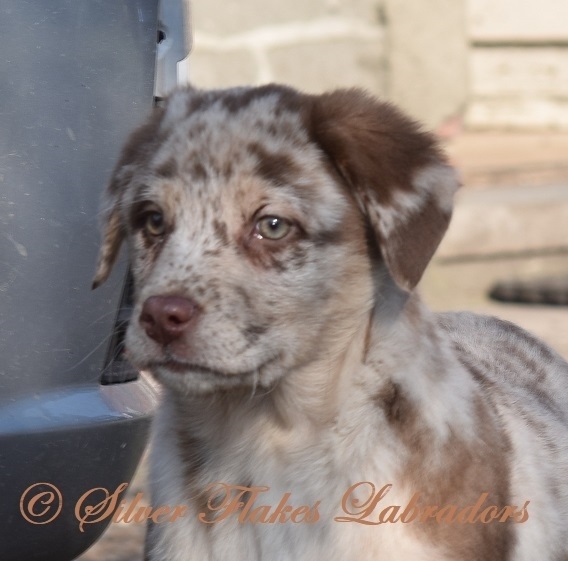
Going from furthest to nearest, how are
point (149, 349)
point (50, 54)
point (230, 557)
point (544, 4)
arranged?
1. point (544, 4)
2. point (50, 54)
3. point (230, 557)
4. point (149, 349)

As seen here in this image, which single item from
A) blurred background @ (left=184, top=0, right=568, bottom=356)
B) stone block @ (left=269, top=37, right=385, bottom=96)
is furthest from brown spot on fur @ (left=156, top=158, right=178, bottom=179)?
stone block @ (left=269, top=37, right=385, bottom=96)

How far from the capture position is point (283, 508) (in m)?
3.14

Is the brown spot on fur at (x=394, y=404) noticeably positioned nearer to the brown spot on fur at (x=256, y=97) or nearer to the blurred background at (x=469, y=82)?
the brown spot on fur at (x=256, y=97)

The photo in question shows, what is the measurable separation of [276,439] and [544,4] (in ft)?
23.9

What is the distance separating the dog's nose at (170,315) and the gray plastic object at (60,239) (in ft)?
2.36

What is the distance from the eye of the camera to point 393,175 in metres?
3.11

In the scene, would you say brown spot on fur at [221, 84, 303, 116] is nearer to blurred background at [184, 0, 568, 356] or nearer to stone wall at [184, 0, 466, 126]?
blurred background at [184, 0, 568, 356]

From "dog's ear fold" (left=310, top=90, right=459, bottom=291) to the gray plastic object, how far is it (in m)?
0.66

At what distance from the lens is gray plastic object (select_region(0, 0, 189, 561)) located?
348 cm

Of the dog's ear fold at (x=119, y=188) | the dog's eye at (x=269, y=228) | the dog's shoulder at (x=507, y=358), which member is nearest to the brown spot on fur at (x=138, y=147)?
the dog's ear fold at (x=119, y=188)

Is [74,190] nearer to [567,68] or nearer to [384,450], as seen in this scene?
[384,450]

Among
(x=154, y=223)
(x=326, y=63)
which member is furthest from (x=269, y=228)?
(x=326, y=63)

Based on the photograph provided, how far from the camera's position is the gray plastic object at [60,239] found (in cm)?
348

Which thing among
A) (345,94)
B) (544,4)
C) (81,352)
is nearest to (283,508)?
(81,352)
